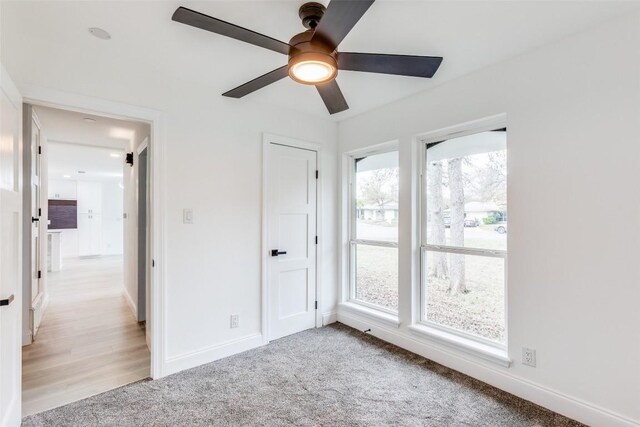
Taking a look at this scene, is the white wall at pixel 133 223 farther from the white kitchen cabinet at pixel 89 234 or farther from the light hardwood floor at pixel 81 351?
the white kitchen cabinet at pixel 89 234

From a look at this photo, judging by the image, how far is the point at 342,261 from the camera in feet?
12.4

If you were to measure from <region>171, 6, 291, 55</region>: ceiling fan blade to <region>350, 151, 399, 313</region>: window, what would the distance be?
80.2 inches

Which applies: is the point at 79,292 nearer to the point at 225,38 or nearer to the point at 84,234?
the point at 225,38

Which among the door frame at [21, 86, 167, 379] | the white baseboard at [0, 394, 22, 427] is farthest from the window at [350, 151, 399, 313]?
the white baseboard at [0, 394, 22, 427]

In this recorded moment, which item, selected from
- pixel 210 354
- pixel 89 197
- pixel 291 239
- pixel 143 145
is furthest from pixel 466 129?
pixel 89 197

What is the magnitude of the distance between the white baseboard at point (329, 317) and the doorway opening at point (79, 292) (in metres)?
1.82

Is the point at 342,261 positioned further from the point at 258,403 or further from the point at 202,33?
the point at 202,33

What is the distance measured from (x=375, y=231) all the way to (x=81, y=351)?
3185mm

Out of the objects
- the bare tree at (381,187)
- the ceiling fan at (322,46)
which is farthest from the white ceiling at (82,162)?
the ceiling fan at (322,46)

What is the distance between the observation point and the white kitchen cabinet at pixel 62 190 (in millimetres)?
9023

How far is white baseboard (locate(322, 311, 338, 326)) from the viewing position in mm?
3672

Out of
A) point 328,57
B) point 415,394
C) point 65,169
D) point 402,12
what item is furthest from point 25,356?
point 65,169

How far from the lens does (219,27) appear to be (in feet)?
4.89

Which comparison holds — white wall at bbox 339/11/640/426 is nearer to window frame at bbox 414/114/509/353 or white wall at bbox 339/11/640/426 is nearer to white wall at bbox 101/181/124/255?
window frame at bbox 414/114/509/353
